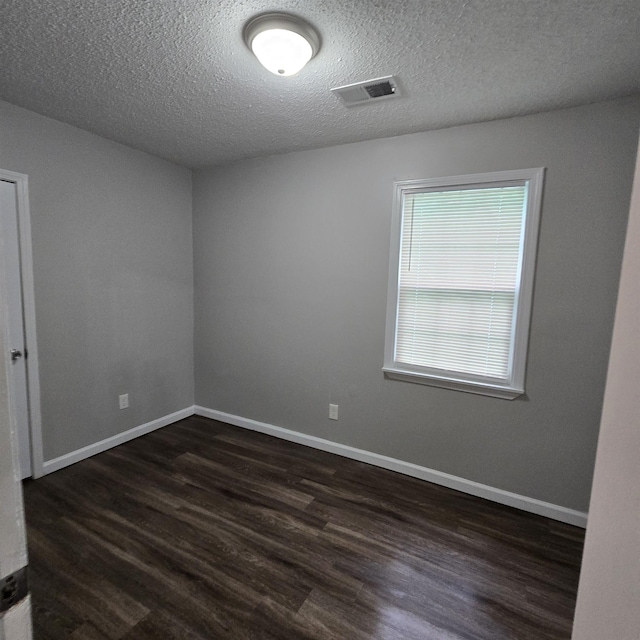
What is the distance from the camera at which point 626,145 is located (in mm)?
1905

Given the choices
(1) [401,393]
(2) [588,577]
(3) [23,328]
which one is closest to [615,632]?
(2) [588,577]

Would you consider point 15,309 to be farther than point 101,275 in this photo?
No

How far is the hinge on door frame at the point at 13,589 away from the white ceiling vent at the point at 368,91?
7.50 ft

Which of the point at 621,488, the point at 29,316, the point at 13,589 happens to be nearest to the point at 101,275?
the point at 29,316

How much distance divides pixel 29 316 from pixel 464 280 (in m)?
3.06

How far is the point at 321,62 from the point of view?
1718 millimetres

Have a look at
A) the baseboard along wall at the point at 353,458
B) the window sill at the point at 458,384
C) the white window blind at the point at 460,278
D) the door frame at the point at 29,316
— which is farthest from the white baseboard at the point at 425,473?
the door frame at the point at 29,316

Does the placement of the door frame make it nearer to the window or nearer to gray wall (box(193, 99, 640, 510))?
gray wall (box(193, 99, 640, 510))

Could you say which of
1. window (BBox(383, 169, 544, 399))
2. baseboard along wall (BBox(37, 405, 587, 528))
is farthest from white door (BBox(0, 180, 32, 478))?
window (BBox(383, 169, 544, 399))

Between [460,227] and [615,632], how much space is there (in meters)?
2.23

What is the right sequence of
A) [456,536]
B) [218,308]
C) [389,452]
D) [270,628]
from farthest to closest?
[218,308] → [389,452] → [456,536] → [270,628]

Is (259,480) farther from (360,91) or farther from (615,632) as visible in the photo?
(360,91)

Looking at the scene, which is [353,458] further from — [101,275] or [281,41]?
[281,41]

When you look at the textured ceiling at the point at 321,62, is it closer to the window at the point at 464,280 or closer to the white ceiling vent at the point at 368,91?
the white ceiling vent at the point at 368,91
